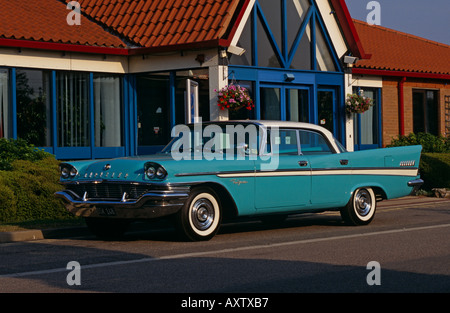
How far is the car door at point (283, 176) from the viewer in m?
9.90

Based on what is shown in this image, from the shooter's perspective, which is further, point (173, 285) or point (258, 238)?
point (258, 238)

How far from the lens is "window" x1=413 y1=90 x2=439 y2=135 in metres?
24.4

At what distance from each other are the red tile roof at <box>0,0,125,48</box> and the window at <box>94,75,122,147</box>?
1.02m

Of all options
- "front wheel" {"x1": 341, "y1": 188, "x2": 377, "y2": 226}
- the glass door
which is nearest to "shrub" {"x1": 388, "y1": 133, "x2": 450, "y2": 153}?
the glass door

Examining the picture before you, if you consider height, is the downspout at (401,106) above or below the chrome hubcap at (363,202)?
above

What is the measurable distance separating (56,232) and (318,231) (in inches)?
151

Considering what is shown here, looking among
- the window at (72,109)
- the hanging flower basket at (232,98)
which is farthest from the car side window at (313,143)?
the window at (72,109)

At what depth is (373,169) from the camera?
37.3ft

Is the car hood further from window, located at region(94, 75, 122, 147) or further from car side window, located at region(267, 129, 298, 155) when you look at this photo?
window, located at region(94, 75, 122, 147)

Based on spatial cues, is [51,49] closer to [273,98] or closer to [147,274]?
[273,98]

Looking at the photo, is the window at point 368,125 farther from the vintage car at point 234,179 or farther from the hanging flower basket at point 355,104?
the vintage car at point 234,179

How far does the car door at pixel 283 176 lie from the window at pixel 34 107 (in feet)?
26.7

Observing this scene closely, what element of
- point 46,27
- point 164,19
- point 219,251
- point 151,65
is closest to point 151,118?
point 151,65
